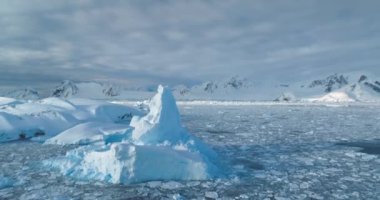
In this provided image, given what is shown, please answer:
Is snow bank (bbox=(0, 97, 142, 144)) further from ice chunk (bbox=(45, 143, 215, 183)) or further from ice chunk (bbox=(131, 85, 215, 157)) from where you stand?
ice chunk (bbox=(45, 143, 215, 183))

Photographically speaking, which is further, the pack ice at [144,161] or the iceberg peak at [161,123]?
the iceberg peak at [161,123]

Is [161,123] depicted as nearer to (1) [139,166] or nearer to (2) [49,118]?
(1) [139,166]

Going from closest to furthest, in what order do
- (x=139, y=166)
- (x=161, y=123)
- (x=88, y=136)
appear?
1. (x=139, y=166)
2. (x=161, y=123)
3. (x=88, y=136)

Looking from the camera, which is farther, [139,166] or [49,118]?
[49,118]

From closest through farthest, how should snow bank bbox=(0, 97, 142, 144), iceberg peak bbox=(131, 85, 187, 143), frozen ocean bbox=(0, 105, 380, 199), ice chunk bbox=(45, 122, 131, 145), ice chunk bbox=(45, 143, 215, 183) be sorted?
frozen ocean bbox=(0, 105, 380, 199)
ice chunk bbox=(45, 143, 215, 183)
iceberg peak bbox=(131, 85, 187, 143)
ice chunk bbox=(45, 122, 131, 145)
snow bank bbox=(0, 97, 142, 144)

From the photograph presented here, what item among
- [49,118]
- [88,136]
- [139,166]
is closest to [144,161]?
[139,166]

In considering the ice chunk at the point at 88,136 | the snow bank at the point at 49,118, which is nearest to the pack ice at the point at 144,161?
the ice chunk at the point at 88,136

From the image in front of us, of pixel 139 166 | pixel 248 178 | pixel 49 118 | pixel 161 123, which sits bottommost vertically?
pixel 248 178

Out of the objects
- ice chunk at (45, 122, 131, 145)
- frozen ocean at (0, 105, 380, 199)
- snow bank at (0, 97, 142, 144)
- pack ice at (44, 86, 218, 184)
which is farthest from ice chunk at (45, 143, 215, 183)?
snow bank at (0, 97, 142, 144)

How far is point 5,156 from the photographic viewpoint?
7.58m

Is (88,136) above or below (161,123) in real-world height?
below

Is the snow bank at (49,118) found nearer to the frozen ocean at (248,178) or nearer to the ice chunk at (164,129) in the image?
the frozen ocean at (248,178)

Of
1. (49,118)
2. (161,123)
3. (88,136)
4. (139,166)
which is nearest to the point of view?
(139,166)

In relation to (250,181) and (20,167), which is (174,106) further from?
(20,167)
